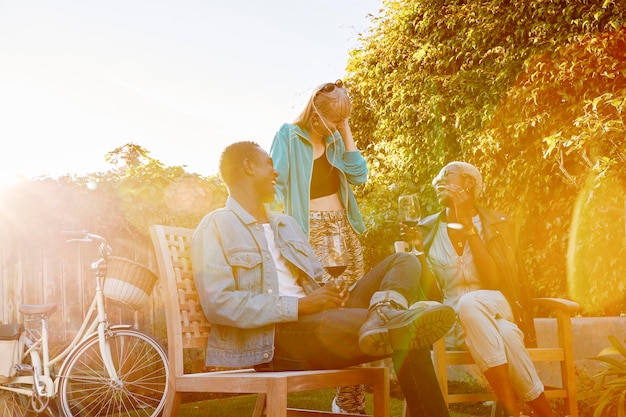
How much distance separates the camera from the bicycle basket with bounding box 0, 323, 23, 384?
484 cm

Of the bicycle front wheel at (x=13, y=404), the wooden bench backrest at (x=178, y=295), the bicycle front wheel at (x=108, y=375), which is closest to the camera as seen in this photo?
the wooden bench backrest at (x=178, y=295)

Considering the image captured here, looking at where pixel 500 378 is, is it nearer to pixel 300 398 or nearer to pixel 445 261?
pixel 445 261

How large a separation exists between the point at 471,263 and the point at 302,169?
0.96m

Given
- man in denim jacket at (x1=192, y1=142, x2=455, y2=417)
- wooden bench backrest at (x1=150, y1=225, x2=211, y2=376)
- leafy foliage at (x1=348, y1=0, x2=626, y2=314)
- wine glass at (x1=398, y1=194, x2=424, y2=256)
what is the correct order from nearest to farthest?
man in denim jacket at (x1=192, y1=142, x2=455, y2=417) → wooden bench backrest at (x1=150, y1=225, x2=211, y2=376) → wine glass at (x1=398, y1=194, x2=424, y2=256) → leafy foliage at (x1=348, y1=0, x2=626, y2=314)

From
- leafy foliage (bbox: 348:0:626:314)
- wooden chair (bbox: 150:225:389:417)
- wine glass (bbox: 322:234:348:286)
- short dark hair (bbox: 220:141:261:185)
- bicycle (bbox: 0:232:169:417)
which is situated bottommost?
bicycle (bbox: 0:232:169:417)

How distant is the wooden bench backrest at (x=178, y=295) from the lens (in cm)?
254

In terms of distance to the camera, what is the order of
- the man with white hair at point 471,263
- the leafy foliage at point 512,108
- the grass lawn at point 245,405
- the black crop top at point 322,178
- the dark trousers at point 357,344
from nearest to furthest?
the dark trousers at point 357,344 < the man with white hair at point 471,263 < the black crop top at point 322,178 < the grass lawn at point 245,405 < the leafy foliage at point 512,108

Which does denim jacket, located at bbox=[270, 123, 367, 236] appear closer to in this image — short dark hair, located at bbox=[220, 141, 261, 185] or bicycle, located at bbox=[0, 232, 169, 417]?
short dark hair, located at bbox=[220, 141, 261, 185]

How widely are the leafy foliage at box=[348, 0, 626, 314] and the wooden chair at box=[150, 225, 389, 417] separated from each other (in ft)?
12.6

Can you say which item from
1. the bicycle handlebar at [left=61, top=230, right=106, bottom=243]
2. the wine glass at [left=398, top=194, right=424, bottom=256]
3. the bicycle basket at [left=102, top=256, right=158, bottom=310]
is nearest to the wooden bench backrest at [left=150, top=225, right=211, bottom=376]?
the wine glass at [left=398, top=194, right=424, bottom=256]

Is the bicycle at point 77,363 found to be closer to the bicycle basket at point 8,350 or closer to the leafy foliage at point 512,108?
the bicycle basket at point 8,350

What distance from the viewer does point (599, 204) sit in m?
5.99

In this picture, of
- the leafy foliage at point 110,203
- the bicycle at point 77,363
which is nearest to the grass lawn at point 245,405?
the bicycle at point 77,363

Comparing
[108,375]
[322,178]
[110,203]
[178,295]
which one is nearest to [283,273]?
[178,295]
